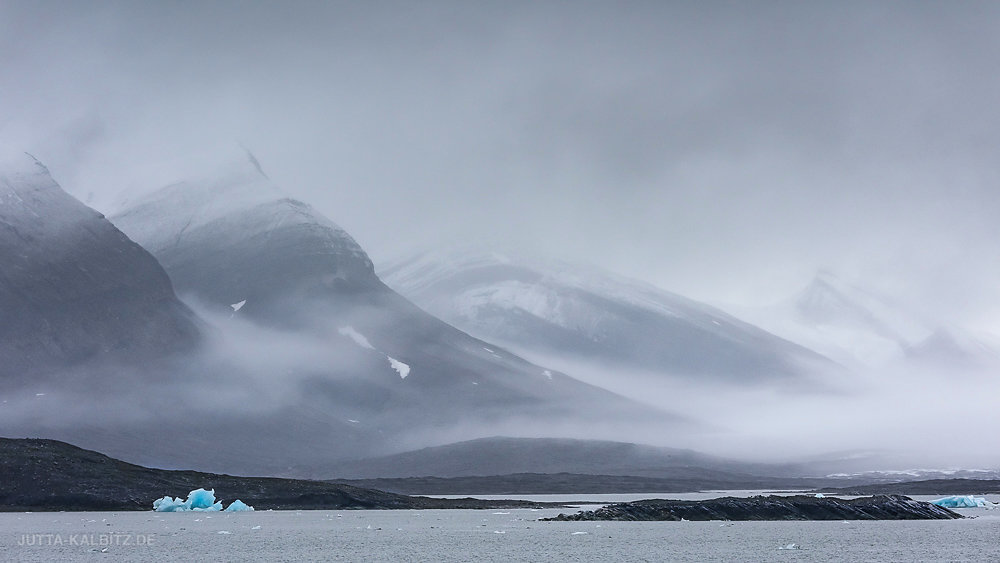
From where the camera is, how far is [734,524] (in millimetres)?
149125

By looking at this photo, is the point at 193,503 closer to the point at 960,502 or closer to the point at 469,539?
the point at 469,539

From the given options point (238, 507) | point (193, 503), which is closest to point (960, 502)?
point (238, 507)

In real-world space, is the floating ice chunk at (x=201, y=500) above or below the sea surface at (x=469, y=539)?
above

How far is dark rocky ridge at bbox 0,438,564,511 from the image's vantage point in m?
166

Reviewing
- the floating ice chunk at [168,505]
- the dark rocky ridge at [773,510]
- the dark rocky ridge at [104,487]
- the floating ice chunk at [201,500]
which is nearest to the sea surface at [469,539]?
the dark rocky ridge at [773,510]

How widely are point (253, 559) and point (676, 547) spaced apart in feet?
129

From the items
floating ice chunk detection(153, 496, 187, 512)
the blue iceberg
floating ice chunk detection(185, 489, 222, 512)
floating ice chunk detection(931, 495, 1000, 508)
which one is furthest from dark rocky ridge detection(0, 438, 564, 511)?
floating ice chunk detection(931, 495, 1000, 508)

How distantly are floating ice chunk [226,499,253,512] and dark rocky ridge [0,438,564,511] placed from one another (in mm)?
6015

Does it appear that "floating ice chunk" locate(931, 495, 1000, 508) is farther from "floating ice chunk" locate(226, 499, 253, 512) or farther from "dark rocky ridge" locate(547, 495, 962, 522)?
"floating ice chunk" locate(226, 499, 253, 512)

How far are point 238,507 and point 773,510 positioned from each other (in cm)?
7684

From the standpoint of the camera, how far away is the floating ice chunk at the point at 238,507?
174m

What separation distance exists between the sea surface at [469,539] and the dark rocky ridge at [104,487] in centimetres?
538

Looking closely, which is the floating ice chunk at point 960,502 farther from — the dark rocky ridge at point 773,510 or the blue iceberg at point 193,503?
the blue iceberg at point 193,503

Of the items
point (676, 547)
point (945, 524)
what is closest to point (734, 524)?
point (945, 524)
